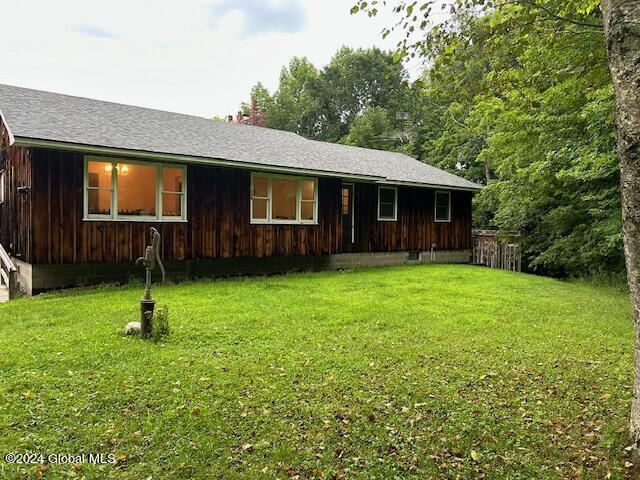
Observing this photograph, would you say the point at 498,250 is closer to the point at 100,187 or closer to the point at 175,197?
the point at 175,197

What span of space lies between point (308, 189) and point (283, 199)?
86 centimetres

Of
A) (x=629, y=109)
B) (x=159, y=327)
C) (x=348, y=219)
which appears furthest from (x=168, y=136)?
(x=629, y=109)

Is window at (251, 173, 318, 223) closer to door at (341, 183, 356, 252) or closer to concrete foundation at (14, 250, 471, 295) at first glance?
concrete foundation at (14, 250, 471, 295)

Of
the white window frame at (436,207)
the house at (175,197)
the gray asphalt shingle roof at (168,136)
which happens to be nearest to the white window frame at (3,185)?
the house at (175,197)

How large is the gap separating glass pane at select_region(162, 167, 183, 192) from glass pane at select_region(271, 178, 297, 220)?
2423mm

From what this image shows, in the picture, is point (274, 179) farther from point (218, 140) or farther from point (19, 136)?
point (19, 136)

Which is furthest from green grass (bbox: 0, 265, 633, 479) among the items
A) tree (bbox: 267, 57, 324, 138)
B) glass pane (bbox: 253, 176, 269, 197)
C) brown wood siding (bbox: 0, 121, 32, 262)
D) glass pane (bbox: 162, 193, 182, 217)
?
tree (bbox: 267, 57, 324, 138)

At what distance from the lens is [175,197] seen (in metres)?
9.81

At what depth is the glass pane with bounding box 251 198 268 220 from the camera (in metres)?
11.0

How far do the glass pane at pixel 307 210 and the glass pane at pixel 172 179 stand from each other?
3.47 m

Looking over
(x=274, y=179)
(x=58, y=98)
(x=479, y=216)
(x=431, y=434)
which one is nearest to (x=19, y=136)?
(x=58, y=98)

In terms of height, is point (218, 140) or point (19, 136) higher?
point (218, 140)

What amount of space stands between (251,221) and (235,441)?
26.6 ft

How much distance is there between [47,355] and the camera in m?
4.40
